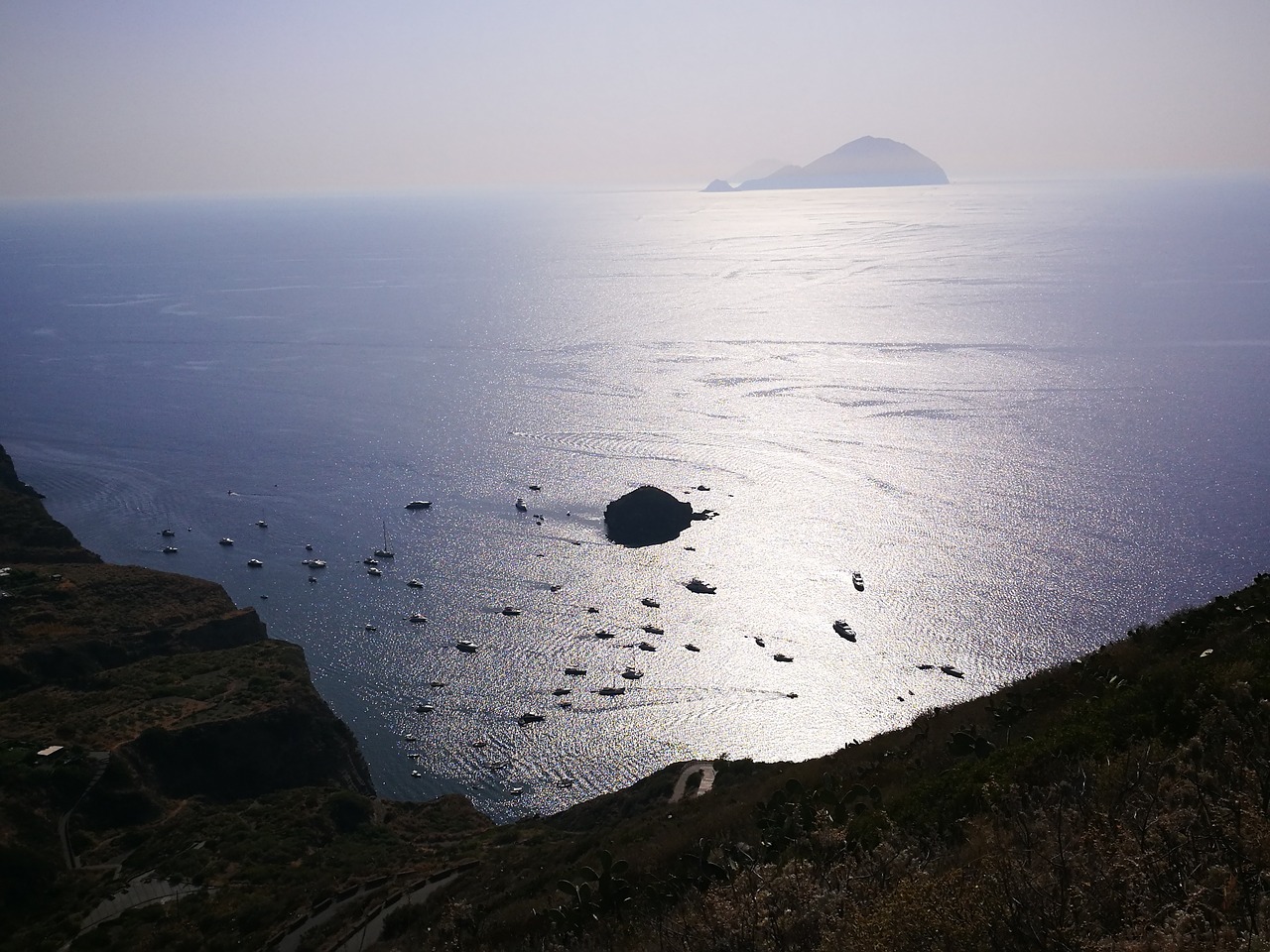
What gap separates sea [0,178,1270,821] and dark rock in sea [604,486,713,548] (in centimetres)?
145

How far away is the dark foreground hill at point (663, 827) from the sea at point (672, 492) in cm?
1436

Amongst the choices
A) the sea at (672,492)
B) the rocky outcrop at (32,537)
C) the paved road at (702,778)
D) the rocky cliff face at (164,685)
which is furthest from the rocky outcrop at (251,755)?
the rocky outcrop at (32,537)

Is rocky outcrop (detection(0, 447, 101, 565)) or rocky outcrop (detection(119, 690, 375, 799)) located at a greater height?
rocky outcrop (detection(0, 447, 101, 565))

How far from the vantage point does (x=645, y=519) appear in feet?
257

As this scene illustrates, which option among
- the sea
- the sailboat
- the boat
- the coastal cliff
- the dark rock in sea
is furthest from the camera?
the dark rock in sea

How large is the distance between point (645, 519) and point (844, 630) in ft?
71.5

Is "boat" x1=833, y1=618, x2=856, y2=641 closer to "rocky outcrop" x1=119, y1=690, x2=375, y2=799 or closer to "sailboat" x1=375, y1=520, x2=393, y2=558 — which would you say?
"rocky outcrop" x1=119, y1=690, x2=375, y2=799

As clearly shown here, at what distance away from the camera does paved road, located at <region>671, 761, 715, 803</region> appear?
29375 millimetres

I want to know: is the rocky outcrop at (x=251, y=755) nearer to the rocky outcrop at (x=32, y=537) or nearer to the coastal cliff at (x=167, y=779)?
the coastal cliff at (x=167, y=779)

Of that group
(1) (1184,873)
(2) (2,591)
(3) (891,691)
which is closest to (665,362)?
(3) (891,691)

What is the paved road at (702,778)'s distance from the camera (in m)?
29.4

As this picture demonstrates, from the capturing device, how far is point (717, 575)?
7219 cm

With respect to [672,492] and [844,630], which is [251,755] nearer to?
[844,630]

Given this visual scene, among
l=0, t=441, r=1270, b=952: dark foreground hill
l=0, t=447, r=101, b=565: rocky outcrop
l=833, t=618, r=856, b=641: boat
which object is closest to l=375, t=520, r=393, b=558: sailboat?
l=0, t=447, r=101, b=565: rocky outcrop
